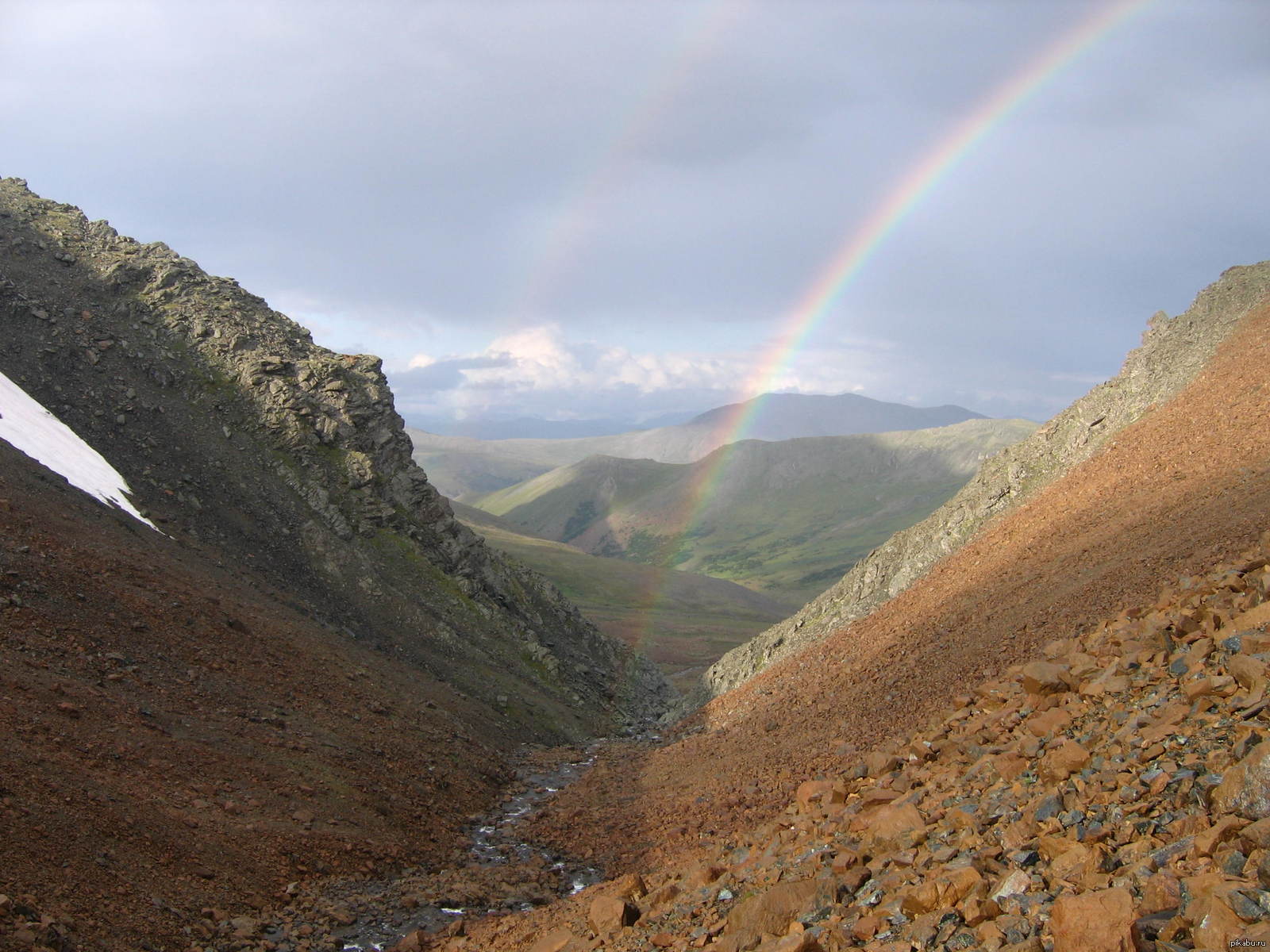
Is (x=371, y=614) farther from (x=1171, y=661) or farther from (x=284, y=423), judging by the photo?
(x=1171, y=661)

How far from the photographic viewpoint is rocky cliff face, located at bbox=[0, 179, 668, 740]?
137 ft

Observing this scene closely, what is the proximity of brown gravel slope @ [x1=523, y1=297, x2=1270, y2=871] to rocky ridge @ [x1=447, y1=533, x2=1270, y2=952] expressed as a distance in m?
5.03

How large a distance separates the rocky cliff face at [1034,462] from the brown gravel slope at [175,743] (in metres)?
16.4

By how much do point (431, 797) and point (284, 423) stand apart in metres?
31.2

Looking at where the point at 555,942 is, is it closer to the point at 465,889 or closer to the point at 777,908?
the point at 777,908

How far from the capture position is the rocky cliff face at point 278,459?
41812 millimetres

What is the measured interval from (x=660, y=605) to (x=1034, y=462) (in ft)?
380

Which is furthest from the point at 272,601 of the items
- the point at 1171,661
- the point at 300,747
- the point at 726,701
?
the point at 1171,661

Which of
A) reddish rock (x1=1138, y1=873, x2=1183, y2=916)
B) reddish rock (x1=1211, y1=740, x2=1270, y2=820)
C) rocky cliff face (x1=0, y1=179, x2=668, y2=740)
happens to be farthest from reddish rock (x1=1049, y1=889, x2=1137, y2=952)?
rocky cliff face (x1=0, y1=179, x2=668, y2=740)

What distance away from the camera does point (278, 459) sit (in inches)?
1902

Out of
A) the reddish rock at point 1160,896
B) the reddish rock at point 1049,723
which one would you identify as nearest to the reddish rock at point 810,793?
the reddish rock at point 1049,723

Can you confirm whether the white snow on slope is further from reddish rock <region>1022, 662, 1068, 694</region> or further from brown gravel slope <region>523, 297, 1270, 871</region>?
reddish rock <region>1022, 662, 1068, 694</region>

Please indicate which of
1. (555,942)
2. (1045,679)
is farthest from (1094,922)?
(555,942)

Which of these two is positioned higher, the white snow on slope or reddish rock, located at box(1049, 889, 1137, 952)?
the white snow on slope
